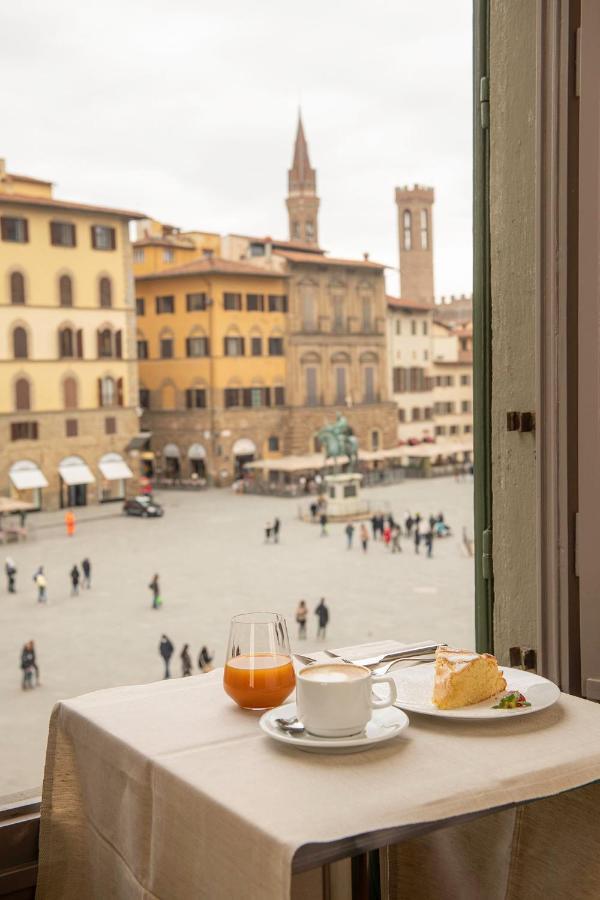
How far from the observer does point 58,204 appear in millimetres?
21250

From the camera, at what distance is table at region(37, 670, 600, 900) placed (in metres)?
0.84

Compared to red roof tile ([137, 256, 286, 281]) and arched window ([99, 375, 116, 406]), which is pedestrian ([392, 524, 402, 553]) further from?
red roof tile ([137, 256, 286, 281])

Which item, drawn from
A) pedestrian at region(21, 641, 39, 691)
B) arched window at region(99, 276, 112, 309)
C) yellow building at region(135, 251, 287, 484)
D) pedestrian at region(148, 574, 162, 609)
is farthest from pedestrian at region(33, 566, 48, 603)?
yellow building at region(135, 251, 287, 484)

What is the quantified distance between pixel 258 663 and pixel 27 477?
2110cm

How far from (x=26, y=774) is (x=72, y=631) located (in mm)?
5321

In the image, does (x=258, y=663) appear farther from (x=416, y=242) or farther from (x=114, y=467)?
(x=416, y=242)

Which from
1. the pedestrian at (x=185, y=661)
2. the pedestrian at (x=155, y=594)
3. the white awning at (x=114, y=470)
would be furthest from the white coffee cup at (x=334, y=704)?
the white awning at (x=114, y=470)

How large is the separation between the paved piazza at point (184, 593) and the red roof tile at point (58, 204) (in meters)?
6.22

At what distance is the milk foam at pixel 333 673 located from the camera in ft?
3.26

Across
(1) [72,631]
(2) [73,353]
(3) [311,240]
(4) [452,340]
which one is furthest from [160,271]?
(3) [311,240]

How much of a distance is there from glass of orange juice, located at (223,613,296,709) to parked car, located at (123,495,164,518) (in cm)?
1947

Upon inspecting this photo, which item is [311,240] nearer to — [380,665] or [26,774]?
[26,774]

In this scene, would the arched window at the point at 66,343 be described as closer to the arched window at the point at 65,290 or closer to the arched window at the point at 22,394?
the arched window at the point at 65,290

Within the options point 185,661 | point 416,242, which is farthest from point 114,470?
point 416,242
